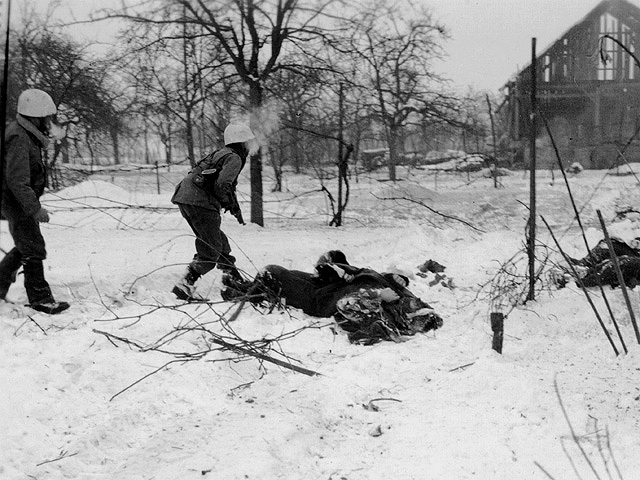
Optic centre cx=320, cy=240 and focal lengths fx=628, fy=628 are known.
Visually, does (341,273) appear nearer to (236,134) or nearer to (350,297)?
(350,297)

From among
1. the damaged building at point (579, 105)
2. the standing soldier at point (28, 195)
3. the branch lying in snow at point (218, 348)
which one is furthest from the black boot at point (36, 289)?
the damaged building at point (579, 105)

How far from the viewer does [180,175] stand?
2992 cm

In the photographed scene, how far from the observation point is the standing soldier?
4.86 m

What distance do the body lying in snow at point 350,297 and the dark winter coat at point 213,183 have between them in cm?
85

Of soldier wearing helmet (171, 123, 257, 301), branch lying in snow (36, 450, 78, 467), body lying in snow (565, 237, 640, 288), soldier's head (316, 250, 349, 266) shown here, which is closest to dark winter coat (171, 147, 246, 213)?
soldier wearing helmet (171, 123, 257, 301)

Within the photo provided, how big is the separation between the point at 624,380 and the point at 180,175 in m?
28.2

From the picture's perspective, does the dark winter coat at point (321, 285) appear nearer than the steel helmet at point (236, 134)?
Yes

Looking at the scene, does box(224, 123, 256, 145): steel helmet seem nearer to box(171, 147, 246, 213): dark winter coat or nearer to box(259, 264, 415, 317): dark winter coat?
box(171, 147, 246, 213): dark winter coat

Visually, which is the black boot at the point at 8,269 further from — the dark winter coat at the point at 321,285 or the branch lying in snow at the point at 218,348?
the dark winter coat at the point at 321,285

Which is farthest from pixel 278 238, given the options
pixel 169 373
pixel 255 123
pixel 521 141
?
pixel 521 141

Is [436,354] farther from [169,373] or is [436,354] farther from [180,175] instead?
[180,175]

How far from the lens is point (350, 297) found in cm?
470

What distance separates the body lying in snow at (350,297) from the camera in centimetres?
451

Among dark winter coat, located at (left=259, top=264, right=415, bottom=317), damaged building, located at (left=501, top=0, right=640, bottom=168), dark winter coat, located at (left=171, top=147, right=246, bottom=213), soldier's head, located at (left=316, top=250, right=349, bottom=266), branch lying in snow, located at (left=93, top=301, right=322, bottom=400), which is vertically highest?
damaged building, located at (left=501, top=0, right=640, bottom=168)
